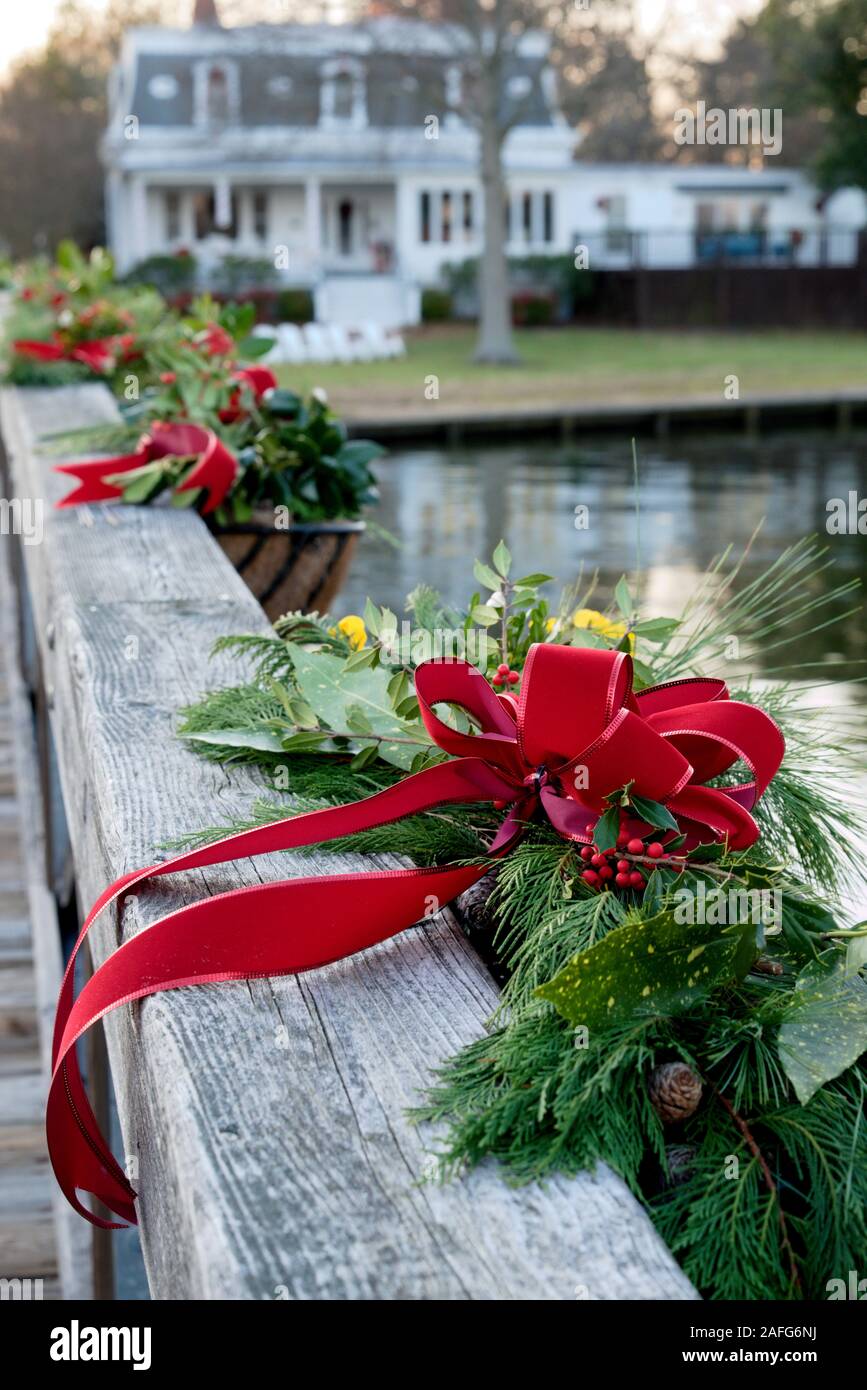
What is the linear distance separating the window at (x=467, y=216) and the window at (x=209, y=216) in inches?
233

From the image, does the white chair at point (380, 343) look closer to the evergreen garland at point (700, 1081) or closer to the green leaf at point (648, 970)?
the evergreen garland at point (700, 1081)

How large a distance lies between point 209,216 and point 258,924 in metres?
41.4

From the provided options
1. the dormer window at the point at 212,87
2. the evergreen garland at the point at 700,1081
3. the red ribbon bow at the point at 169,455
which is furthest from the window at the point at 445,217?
the evergreen garland at the point at 700,1081

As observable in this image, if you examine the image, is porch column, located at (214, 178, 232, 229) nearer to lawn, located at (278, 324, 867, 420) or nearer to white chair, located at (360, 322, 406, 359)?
lawn, located at (278, 324, 867, 420)

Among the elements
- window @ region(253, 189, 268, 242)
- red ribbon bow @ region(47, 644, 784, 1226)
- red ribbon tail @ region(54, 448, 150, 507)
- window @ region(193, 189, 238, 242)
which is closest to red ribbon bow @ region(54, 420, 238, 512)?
red ribbon tail @ region(54, 448, 150, 507)

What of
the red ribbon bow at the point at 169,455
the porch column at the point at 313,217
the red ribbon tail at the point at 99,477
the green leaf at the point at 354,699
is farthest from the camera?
the porch column at the point at 313,217

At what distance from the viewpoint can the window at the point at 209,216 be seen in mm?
39906

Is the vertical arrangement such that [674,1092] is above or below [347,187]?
below

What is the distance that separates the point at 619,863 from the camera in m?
1.15

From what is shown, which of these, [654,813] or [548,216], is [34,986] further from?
[548,216]

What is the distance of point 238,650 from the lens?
200 centimetres

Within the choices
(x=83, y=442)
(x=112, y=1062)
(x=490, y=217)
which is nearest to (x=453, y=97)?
(x=490, y=217)

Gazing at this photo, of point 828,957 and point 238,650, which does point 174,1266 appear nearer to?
point 828,957

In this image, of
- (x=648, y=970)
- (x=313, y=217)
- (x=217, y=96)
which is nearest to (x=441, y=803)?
(x=648, y=970)
